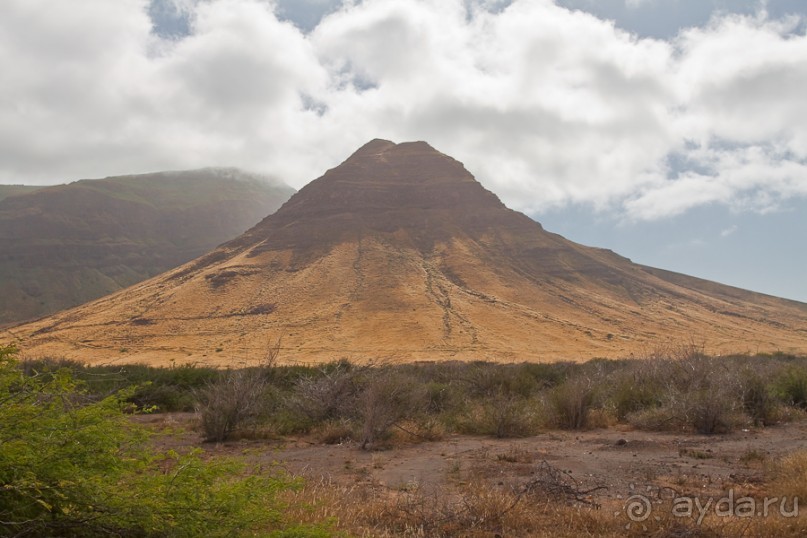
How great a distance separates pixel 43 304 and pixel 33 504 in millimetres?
Result: 133947

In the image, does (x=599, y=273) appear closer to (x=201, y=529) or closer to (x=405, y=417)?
(x=405, y=417)

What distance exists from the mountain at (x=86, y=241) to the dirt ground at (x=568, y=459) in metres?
115

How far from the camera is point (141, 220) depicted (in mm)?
176625

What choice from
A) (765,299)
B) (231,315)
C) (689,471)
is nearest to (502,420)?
(689,471)

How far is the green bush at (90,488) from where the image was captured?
8.72ft

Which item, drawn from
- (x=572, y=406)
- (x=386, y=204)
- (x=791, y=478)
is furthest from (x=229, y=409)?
(x=386, y=204)

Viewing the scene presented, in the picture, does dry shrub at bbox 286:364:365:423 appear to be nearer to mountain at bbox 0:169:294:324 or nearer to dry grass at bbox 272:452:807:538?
dry grass at bbox 272:452:807:538

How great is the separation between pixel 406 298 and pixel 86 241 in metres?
122

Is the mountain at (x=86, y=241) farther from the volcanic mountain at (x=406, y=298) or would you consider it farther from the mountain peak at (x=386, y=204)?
the mountain peak at (x=386, y=204)

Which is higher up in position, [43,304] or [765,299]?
[765,299]

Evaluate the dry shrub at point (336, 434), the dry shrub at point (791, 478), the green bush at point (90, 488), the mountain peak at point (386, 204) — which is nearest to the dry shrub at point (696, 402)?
the dry shrub at point (791, 478)

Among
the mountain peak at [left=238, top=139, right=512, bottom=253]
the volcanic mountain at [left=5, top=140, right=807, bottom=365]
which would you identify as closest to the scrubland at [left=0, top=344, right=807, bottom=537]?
the volcanic mountain at [left=5, top=140, right=807, bottom=365]

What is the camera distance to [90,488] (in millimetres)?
2777

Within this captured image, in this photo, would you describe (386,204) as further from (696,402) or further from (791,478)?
(791,478)
